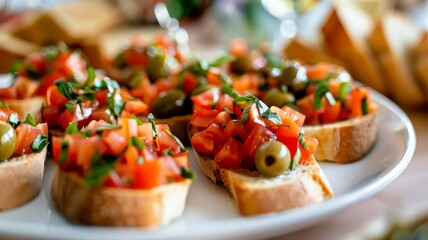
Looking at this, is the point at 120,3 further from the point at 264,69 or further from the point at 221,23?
the point at 264,69

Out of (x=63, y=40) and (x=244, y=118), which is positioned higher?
(x=244, y=118)

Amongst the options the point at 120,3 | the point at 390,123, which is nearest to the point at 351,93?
the point at 390,123

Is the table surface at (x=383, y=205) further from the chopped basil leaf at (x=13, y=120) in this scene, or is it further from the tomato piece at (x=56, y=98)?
the tomato piece at (x=56, y=98)

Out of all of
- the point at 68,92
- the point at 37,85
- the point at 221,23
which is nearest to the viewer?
the point at 68,92

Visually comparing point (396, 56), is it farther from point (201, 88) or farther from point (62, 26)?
point (62, 26)

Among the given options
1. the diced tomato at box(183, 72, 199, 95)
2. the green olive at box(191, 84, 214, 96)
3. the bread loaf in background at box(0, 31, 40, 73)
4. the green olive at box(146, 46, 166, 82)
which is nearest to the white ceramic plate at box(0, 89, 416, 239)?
the green olive at box(191, 84, 214, 96)

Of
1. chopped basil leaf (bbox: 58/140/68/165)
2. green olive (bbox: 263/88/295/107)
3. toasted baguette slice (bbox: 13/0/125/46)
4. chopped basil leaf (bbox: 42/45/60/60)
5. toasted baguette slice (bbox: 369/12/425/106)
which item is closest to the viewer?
chopped basil leaf (bbox: 58/140/68/165)

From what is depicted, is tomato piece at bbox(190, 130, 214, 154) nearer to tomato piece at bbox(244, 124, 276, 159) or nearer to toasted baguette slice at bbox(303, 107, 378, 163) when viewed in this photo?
tomato piece at bbox(244, 124, 276, 159)
